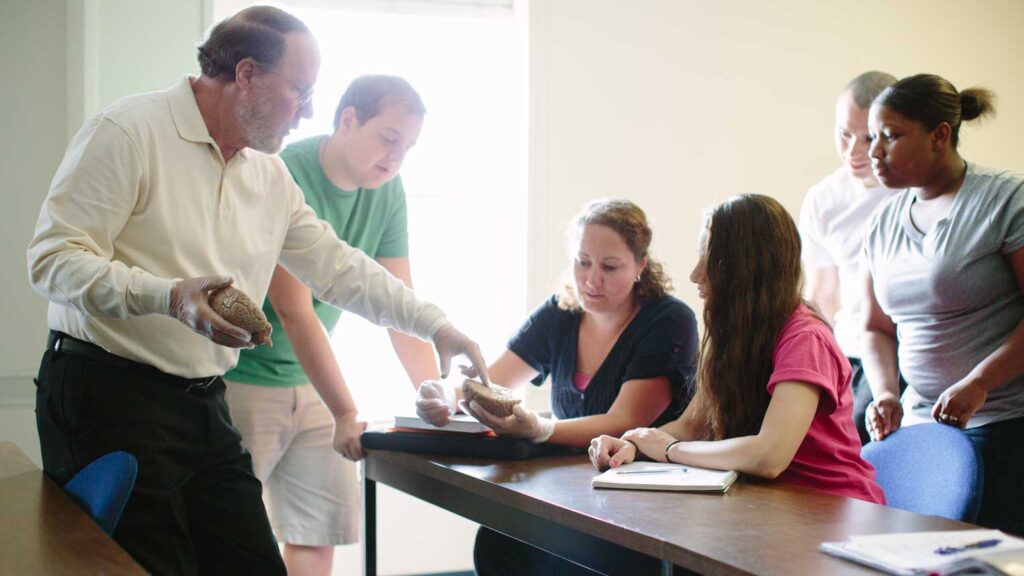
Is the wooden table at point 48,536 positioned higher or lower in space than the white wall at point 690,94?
lower

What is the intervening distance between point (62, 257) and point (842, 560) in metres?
1.26

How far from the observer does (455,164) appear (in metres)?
4.07

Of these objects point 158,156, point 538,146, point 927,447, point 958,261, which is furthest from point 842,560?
point 538,146

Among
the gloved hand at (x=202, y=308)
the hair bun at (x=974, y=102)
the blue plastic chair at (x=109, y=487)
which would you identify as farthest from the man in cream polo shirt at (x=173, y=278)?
the hair bun at (x=974, y=102)

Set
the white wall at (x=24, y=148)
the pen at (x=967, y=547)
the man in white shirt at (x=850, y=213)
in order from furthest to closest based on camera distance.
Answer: the white wall at (x=24, y=148)
the man in white shirt at (x=850, y=213)
the pen at (x=967, y=547)

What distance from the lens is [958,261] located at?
2164mm

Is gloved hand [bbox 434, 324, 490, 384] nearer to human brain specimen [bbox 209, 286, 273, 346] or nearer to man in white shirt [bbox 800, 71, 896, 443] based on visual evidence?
human brain specimen [bbox 209, 286, 273, 346]

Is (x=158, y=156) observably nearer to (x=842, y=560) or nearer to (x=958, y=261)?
(x=842, y=560)

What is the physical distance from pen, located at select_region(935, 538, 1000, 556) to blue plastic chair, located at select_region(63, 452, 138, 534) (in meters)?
1.13

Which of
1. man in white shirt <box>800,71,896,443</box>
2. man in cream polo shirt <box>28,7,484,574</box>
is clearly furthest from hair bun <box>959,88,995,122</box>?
man in cream polo shirt <box>28,7,484,574</box>

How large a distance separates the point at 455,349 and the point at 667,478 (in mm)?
657

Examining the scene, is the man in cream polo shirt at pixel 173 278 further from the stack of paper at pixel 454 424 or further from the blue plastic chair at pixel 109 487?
the stack of paper at pixel 454 424

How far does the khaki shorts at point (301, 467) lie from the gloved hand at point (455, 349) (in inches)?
20.3

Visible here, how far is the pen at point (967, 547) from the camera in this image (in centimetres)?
119
